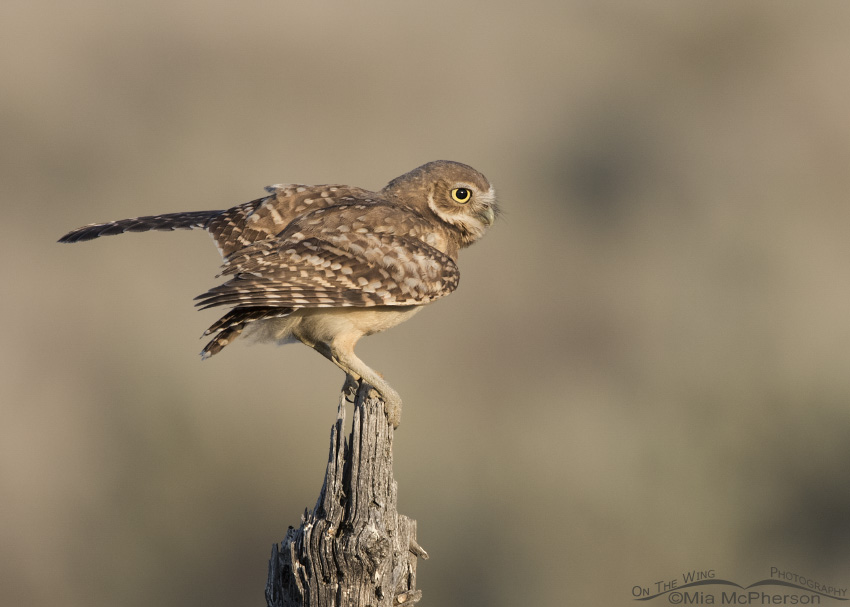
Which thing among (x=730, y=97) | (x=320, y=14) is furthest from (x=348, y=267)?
(x=730, y=97)

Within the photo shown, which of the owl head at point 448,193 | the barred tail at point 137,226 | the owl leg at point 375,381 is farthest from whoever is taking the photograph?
the owl head at point 448,193

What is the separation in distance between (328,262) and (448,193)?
5.25ft

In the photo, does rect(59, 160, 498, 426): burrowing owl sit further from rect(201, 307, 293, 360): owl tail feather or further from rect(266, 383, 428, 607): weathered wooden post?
rect(266, 383, 428, 607): weathered wooden post

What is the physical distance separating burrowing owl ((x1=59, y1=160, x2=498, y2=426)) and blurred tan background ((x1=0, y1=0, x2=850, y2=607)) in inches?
282

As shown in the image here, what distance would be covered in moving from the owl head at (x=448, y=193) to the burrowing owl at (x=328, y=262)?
0.01 metres

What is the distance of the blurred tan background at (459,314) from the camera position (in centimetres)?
1362

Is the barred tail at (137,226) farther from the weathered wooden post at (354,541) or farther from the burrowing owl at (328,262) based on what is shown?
the weathered wooden post at (354,541)

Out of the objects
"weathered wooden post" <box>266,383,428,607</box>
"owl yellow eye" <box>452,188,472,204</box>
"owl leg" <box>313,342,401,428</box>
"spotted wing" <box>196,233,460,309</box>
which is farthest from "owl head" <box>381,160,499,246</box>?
"weathered wooden post" <box>266,383,428,607</box>

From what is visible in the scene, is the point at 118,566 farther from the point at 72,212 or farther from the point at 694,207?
the point at 694,207

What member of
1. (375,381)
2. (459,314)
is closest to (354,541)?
(375,381)

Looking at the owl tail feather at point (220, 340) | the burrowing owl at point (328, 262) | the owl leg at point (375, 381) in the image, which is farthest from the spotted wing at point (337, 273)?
the owl leg at point (375, 381)

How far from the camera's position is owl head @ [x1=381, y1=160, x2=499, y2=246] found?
7.23m

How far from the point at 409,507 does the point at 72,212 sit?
945 centimetres

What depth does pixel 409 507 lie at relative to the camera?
44.4ft
